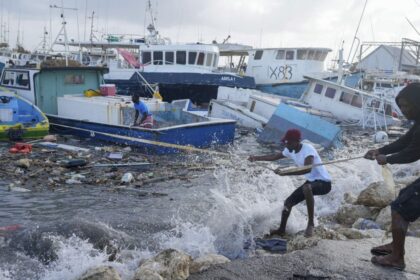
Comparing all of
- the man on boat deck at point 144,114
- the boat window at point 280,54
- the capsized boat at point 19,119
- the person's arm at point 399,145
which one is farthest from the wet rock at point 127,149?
the boat window at point 280,54

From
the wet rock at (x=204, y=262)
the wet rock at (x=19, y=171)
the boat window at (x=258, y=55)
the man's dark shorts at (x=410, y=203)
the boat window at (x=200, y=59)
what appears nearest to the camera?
the man's dark shorts at (x=410, y=203)

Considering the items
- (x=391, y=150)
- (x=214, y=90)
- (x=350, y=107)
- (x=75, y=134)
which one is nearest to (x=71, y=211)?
(x=391, y=150)

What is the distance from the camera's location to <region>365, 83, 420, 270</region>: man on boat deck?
4.27 meters

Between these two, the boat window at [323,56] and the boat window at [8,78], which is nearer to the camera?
the boat window at [8,78]

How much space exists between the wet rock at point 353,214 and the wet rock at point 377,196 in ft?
0.35

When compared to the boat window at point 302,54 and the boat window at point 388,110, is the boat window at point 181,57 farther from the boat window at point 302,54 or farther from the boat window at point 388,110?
the boat window at point 388,110

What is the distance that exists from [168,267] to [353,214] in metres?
4.04

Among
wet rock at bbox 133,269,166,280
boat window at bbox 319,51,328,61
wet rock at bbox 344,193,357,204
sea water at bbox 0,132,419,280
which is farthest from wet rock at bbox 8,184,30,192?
boat window at bbox 319,51,328,61

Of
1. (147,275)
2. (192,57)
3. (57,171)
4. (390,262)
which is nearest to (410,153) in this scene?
(390,262)

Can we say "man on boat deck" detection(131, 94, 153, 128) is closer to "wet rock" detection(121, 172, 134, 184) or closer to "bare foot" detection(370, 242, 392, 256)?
"wet rock" detection(121, 172, 134, 184)

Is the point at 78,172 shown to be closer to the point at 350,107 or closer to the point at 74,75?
the point at 74,75

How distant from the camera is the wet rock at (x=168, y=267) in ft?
14.9

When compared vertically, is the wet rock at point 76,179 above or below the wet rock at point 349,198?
below

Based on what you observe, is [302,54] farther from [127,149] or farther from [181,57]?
[127,149]
